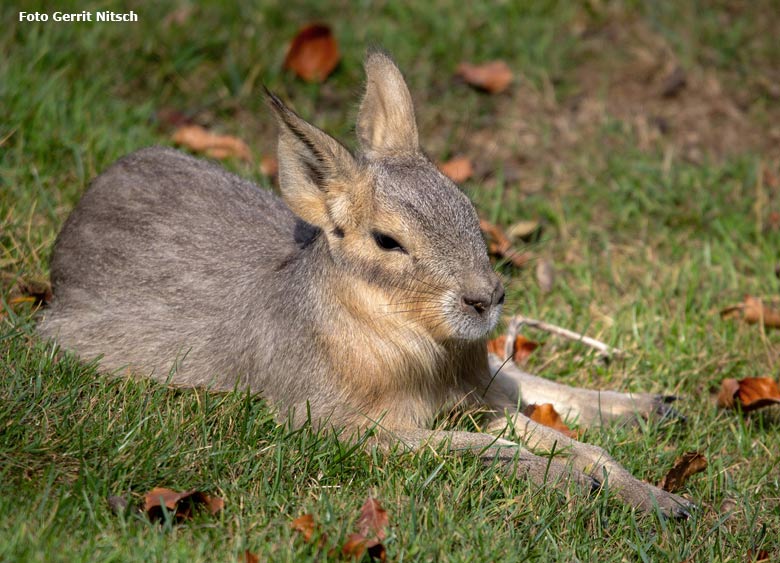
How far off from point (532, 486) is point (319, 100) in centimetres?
316

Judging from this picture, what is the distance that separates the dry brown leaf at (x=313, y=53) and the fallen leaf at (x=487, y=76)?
2.43 ft

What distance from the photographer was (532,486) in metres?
3.25

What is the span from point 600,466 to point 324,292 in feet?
3.50

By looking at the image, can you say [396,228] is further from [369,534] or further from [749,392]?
[749,392]

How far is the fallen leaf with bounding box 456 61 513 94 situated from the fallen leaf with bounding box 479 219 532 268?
122cm

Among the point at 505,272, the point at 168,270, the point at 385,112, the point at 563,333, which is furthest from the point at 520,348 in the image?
the point at 168,270

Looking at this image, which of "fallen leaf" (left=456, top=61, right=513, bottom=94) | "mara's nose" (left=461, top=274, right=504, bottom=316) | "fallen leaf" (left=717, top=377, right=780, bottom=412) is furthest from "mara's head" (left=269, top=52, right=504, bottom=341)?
"fallen leaf" (left=456, top=61, right=513, bottom=94)

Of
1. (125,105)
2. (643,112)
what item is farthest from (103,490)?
(643,112)

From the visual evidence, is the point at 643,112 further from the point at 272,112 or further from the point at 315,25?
the point at 272,112

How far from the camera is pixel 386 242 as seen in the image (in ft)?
11.1

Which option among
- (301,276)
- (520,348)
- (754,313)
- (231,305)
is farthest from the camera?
(754,313)

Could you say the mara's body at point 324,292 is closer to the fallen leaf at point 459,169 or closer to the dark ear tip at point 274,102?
the dark ear tip at point 274,102

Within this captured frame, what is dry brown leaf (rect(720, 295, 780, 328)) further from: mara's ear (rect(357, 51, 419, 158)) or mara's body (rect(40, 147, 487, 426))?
mara's ear (rect(357, 51, 419, 158))

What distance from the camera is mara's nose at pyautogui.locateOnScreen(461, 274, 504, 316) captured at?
326cm
